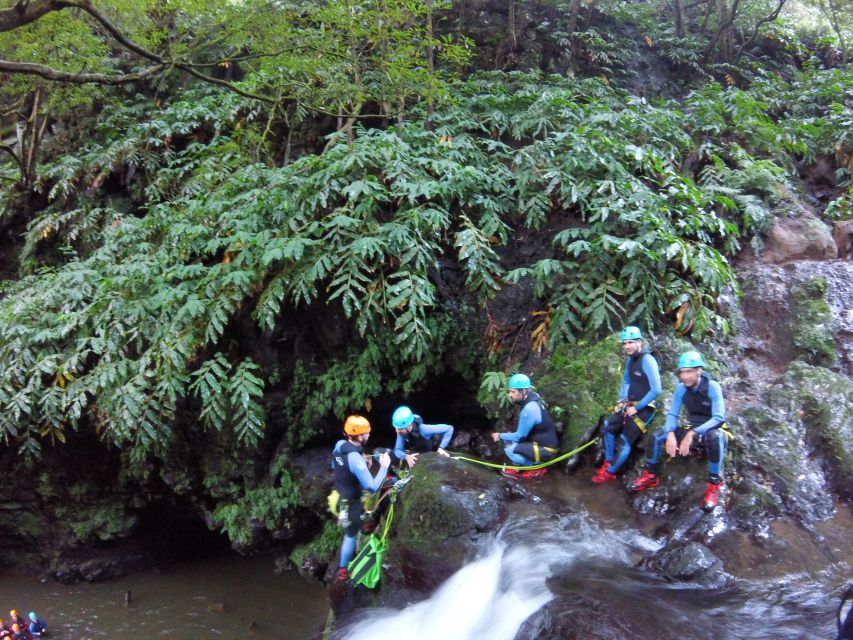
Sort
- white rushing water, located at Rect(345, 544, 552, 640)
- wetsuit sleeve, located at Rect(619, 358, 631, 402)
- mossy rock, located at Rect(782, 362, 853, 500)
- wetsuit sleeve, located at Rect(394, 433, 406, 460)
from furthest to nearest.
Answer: wetsuit sleeve, located at Rect(394, 433, 406, 460) → wetsuit sleeve, located at Rect(619, 358, 631, 402) → mossy rock, located at Rect(782, 362, 853, 500) → white rushing water, located at Rect(345, 544, 552, 640)

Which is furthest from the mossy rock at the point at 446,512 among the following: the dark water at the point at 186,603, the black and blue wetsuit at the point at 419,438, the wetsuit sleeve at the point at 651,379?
the dark water at the point at 186,603

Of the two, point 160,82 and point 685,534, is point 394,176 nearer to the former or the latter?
point 685,534

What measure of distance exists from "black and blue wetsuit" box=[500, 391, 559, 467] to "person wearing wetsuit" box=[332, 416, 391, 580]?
5.09ft

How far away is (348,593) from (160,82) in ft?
41.1

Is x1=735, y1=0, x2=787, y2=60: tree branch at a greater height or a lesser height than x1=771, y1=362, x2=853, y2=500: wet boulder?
greater

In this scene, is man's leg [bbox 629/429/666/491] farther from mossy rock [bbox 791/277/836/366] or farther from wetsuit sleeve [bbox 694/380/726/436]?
mossy rock [bbox 791/277/836/366]

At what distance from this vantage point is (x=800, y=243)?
9.21 metres

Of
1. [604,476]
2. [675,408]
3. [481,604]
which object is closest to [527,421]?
[604,476]

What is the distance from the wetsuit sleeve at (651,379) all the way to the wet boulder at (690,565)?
1.54 metres

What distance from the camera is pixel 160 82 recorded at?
13.7m

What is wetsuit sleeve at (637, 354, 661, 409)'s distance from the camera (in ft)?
20.2

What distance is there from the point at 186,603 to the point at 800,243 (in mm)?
11177

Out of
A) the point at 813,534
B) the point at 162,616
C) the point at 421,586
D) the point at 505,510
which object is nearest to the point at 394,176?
the point at 505,510

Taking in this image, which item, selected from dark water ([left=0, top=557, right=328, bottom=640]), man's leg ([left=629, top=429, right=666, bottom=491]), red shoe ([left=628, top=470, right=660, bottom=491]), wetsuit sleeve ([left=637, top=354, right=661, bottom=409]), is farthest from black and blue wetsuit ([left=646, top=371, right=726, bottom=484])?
dark water ([left=0, top=557, right=328, bottom=640])
